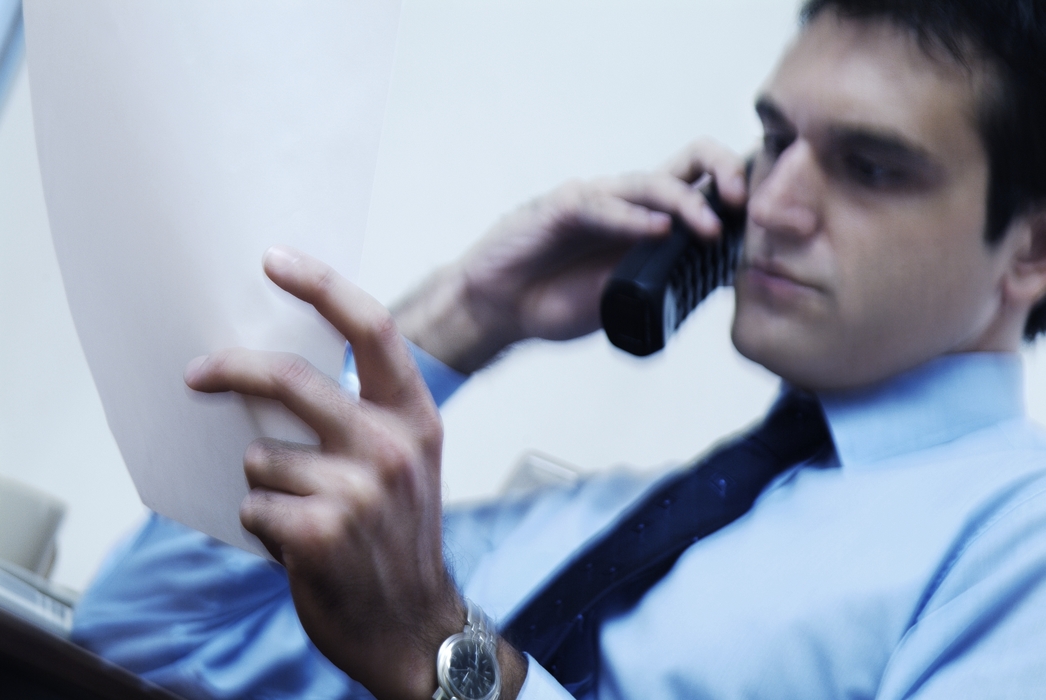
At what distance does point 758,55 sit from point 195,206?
43 cm

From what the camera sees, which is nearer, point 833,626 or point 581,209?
point 833,626

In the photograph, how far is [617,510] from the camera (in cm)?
63

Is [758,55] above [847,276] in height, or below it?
above

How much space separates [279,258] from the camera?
13.6 inches

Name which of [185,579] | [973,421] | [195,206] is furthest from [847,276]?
[185,579]

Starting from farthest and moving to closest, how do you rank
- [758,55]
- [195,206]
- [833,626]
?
[758,55], [833,626], [195,206]

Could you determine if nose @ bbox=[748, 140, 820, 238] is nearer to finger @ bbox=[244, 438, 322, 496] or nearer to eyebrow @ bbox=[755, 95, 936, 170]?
eyebrow @ bbox=[755, 95, 936, 170]

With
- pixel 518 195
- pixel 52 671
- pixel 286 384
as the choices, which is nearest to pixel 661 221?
pixel 518 195

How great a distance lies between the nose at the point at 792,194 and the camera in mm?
507

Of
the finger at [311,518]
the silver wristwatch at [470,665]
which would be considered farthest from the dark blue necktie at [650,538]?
the finger at [311,518]

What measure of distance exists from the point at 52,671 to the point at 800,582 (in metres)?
0.49

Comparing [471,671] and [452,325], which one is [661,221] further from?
[471,671]

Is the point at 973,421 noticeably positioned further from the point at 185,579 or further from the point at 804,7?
the point at 185,579

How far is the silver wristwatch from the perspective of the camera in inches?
15.2
